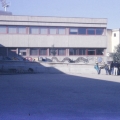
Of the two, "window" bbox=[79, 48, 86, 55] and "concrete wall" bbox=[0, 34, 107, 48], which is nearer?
"concrete wall" bbox=[0, 34, 107, 48]

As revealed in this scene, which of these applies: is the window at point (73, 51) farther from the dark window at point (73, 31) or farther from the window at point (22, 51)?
the window at point (22, 51)

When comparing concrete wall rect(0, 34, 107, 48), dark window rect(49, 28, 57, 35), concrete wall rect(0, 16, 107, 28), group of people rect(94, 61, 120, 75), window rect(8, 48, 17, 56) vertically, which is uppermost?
concrete wall rect(0, 16, 107, 28)

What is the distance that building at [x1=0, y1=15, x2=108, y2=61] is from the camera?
4406 centimetres

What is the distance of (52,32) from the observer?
4553 cm

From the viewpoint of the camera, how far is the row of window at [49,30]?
144 feet

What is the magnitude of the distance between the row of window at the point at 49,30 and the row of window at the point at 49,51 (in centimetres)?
278

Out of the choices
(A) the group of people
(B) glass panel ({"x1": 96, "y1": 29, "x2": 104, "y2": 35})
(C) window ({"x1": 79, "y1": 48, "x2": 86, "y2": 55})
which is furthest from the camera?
(B) glass panel ({"x1": 96, "y1": 29, "x2": 104, "y2": 35})

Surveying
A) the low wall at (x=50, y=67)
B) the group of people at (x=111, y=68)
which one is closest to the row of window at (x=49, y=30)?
the low wall at (x=50, y=67)

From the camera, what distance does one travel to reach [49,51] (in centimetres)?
4575

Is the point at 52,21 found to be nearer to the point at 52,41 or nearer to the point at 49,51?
the point at 52,41

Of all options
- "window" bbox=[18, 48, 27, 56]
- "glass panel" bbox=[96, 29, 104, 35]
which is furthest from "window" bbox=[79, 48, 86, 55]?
"window" bbox=[18, 48, 27, 56]

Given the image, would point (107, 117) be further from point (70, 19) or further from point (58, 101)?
point (70, 19)

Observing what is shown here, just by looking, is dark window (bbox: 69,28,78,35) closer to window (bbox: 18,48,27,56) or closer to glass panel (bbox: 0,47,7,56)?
window (bbox: 18,48,27,56)

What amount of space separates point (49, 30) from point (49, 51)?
11.5 ft
